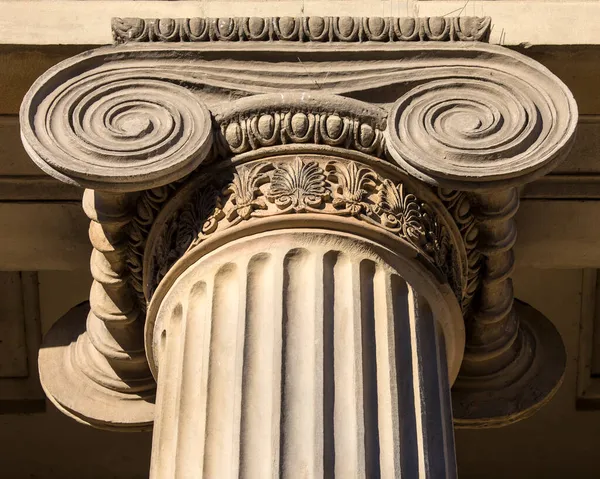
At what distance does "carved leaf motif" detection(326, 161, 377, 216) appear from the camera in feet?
33.4

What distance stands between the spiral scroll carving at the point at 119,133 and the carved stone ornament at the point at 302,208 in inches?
0.5

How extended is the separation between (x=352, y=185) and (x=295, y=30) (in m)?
1.27

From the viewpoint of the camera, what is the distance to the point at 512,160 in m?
10.2

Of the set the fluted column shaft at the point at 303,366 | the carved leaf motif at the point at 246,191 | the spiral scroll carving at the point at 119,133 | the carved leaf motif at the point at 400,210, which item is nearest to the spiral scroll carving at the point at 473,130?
the carved leaf motif at the point at 400,210

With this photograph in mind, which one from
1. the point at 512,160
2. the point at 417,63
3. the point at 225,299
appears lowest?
the point at 225,299

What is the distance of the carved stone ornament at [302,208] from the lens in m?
9.52

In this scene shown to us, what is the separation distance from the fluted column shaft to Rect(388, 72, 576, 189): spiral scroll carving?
25.6 inches

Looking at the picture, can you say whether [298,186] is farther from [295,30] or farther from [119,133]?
[295,30]

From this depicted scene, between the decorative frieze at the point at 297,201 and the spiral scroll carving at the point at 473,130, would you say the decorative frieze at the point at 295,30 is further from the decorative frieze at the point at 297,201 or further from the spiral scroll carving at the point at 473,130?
the decorative frieze at the point at 297,201

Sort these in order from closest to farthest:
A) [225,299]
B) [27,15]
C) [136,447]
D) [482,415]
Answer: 1. [225,299]
2. [27,15]
3. [482,415]
4. [136,447]

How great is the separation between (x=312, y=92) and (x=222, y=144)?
67 cm

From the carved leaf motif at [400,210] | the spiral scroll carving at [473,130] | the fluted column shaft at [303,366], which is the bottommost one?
the fluted column shaft at [303,366]

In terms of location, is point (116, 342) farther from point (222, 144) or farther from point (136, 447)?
point (136, 447)

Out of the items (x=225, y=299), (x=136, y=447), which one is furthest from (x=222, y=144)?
(x=136, y=447)
